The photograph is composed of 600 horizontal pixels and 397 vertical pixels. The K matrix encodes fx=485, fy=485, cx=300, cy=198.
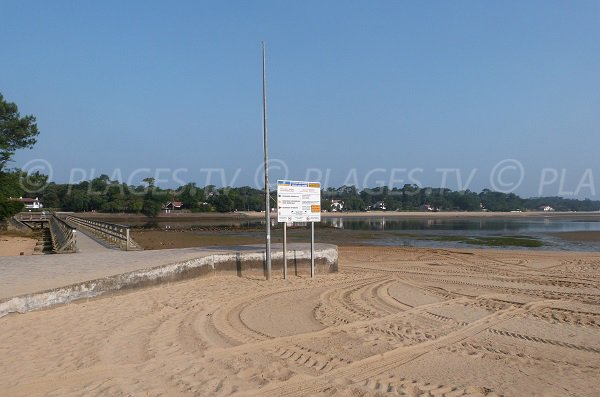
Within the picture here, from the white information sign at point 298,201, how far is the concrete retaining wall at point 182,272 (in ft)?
4.87

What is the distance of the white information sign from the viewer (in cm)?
1242

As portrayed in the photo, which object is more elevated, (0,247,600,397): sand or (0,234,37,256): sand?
(0,247,600,397): sand

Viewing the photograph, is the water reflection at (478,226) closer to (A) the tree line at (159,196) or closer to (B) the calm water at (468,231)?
(B) the calm water at (468,231)

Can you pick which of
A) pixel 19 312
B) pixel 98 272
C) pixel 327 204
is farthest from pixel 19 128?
pixel 327 204

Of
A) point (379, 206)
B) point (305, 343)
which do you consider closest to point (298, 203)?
point (305, 343)

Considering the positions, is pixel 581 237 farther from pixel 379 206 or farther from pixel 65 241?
pixel 379 206

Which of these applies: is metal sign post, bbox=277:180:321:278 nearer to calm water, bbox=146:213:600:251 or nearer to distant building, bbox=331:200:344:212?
calm water, bbox=146:213:600:251

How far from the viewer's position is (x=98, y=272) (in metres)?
Result: 10.0

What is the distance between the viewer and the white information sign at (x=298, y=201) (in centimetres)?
1242

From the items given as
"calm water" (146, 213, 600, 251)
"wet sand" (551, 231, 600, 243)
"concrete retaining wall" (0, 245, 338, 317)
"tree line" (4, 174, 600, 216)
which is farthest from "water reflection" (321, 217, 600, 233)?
"concrete retaining wall" (0, 245, 338, 317)

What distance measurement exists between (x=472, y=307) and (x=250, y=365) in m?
5.50

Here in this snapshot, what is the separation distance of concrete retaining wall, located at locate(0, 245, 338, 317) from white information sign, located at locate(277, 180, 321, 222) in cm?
149

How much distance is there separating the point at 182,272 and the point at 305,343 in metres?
5.54

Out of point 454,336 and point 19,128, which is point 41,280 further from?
point 19,128
